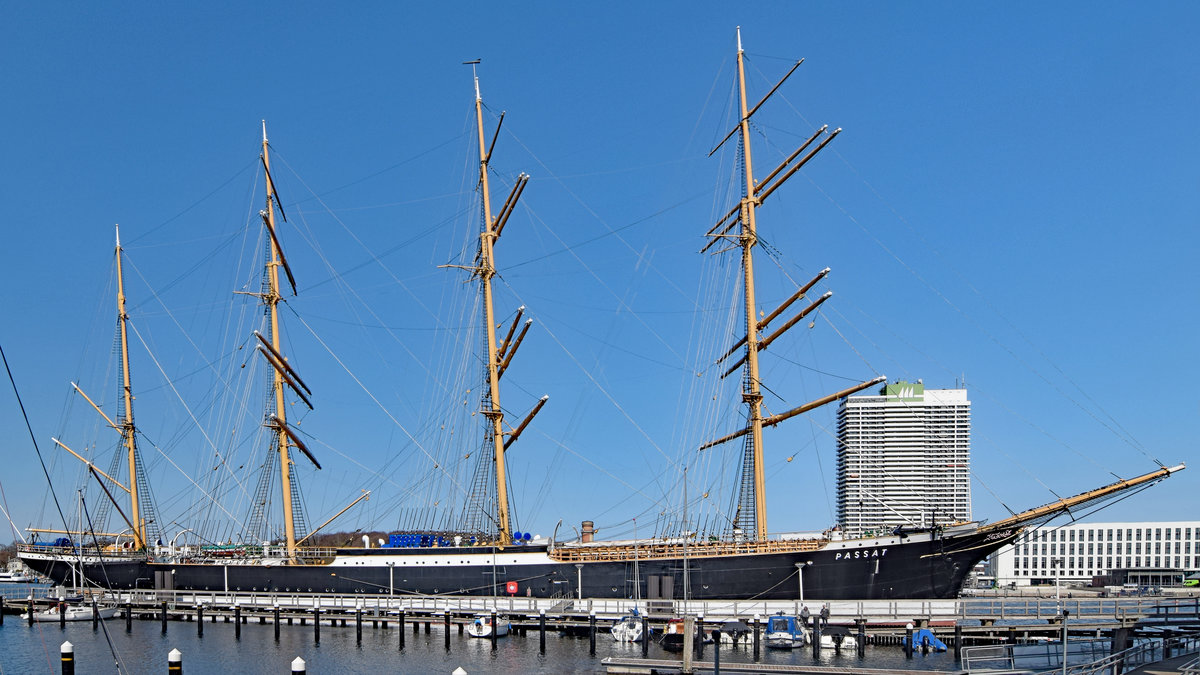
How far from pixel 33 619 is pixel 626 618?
3633 centimetres

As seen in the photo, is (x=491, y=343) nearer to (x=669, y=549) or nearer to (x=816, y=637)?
(x=669, y=549)

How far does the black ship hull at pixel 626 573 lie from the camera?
162 ft

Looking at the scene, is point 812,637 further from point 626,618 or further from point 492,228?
point 492,228

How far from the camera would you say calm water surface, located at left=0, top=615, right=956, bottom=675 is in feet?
137

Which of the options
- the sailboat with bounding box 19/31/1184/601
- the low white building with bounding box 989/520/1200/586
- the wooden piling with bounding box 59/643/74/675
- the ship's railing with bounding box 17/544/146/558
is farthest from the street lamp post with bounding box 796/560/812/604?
A: the low white building with bounding box 989/520/1200/586

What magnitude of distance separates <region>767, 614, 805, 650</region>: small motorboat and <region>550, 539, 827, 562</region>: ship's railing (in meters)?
3.81


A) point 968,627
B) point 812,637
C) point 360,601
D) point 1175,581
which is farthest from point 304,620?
point 1175,581

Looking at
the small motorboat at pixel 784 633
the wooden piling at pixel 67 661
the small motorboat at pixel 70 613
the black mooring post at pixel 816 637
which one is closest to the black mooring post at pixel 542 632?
the small motorboat at pixel 784 633

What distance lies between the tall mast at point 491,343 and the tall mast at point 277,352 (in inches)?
550

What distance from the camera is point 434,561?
5853 cm

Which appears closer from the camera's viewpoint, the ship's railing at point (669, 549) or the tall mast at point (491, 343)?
the ship's railing at point (669, 549)

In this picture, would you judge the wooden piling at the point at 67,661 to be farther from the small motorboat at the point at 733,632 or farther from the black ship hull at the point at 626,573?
the small motorboat at the point at 733,632

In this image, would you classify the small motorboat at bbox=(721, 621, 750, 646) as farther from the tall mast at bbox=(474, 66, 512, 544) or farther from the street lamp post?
the tall mast at bbox=(474, 66, 512, 544)

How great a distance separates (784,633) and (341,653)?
749 inches
